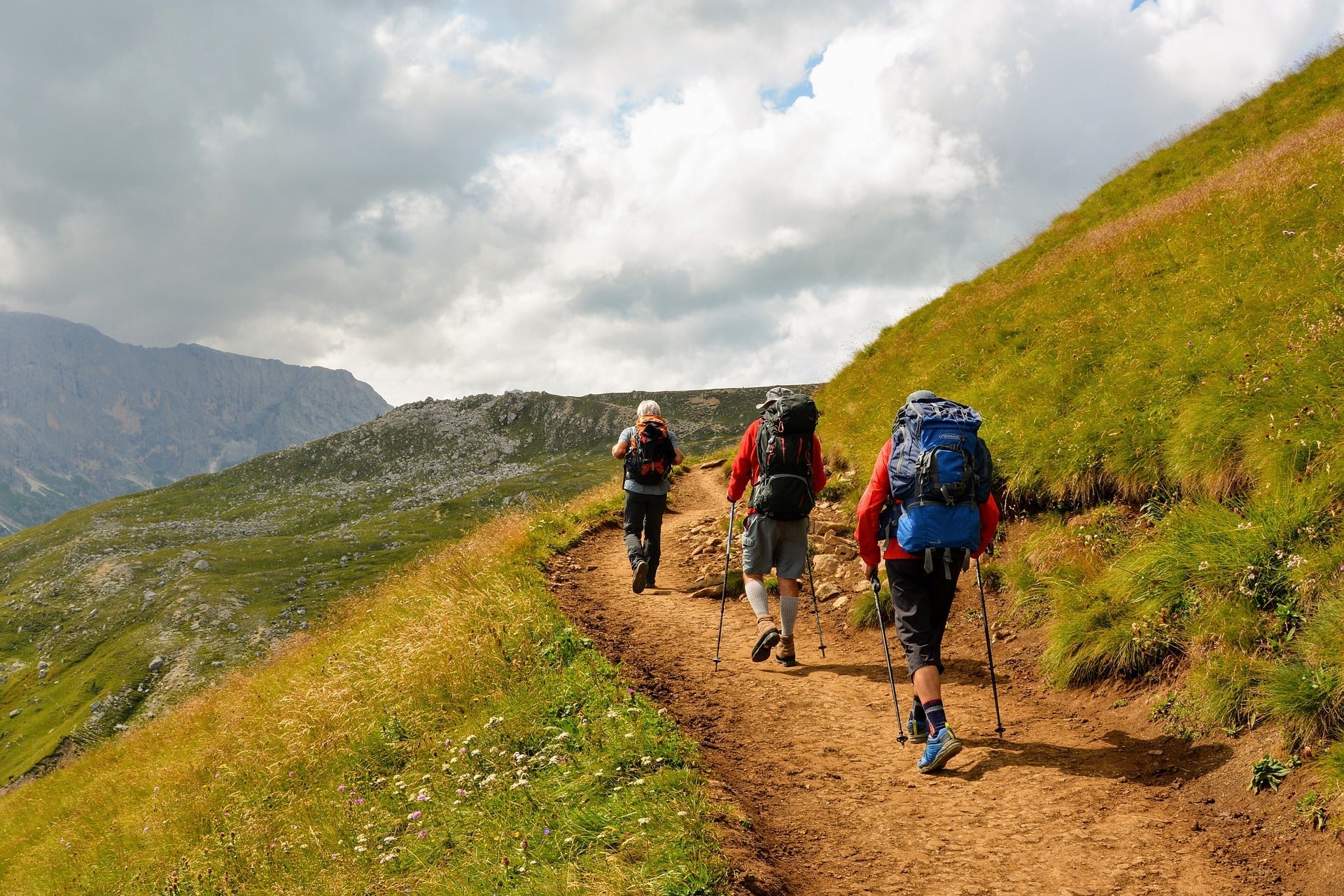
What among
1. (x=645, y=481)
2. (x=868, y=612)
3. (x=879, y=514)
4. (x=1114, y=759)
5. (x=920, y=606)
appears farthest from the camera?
(x=645, y=481)

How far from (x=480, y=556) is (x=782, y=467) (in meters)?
9.44

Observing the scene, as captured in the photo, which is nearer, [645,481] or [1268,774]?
[1268,774]

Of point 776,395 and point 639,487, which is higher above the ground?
point 776,395

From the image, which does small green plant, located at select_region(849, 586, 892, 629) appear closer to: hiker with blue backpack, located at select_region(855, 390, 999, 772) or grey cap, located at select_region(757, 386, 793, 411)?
grey cap, located at select_region(757, 386, 793, 411)

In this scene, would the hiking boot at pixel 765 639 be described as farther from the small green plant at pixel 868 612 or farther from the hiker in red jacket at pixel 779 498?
the small green plant at pixel 868 612

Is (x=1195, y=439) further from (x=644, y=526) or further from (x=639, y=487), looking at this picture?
(x=644, y=526)

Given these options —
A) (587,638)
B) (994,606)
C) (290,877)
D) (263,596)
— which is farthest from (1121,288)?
(263,596)

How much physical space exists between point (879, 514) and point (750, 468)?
2.81 m

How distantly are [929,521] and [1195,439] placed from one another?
413 centimetres

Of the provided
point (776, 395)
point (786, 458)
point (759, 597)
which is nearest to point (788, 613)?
point (759, 597)

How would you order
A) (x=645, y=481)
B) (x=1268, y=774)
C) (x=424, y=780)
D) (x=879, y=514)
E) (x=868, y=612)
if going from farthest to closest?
1. (x=645, y=481)
2. (x=868, y=612)
3. (x=424, y=780)
4. (x=879, y=514)
5. (x=1268, y=774)

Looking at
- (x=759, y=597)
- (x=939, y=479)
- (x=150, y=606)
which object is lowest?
(x=150, y=606)

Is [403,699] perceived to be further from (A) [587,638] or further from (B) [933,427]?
Result: (B) [933,427]

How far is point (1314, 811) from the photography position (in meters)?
4.93
